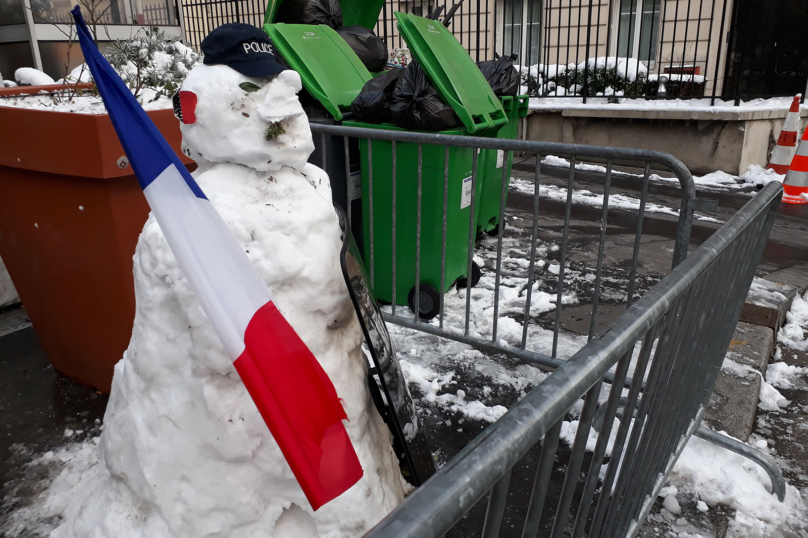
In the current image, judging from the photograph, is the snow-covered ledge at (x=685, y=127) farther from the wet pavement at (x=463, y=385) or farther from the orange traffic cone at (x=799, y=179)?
the wet pavement at (x=463, y=385)

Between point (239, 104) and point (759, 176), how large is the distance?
8434mm

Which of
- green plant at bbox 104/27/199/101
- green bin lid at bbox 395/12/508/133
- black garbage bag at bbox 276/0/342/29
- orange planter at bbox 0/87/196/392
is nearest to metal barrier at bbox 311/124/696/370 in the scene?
green bin lid at bbox 395/12/508/133

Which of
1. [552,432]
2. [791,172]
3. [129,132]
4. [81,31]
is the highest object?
[81,31]

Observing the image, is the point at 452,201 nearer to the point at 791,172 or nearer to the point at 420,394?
the point at 420,394

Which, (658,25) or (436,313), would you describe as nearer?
(436,313)

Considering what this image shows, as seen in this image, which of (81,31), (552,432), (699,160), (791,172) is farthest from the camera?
(699,160)

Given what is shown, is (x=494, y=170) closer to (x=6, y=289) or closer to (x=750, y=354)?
(x=750, y=354)

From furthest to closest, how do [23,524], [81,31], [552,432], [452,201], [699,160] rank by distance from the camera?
[699,160] < [452,201] < [23,524] < [81,31] < [552,432]

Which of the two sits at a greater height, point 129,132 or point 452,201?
point 129,132

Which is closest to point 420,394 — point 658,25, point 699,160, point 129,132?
point 129,132

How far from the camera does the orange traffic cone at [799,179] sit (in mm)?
6872

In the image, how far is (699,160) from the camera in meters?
8.51

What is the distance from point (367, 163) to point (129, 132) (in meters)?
2.36

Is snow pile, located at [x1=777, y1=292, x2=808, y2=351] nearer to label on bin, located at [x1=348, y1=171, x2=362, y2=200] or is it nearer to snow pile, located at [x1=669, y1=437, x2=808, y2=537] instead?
snow pile, located at [x1=669, y1=437, x2=808, y2=537]
